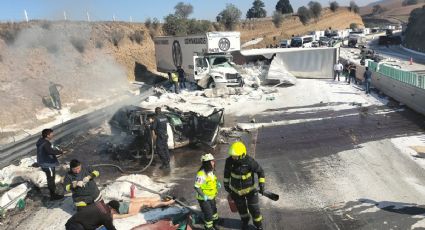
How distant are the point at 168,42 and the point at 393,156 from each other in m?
22.3

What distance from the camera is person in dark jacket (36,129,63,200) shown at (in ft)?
29.8

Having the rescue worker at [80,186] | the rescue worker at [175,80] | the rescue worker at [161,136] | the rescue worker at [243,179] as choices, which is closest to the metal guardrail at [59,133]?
the rescue worker at [175,80]

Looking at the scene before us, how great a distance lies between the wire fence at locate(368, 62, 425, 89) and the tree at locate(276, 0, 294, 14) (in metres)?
71.4

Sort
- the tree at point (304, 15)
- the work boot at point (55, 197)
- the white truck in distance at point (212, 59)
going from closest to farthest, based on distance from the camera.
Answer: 1. the work boot at point (55, 197)
2. the white truck in distance at point (212, 59)
3. the tree at point (304, 15)

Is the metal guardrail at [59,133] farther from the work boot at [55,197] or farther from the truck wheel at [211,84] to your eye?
the truck wheel at [211,84]

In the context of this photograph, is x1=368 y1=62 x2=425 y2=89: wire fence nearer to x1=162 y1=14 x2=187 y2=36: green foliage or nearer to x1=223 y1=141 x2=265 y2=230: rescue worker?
x1=223 y1=141 x2=265 y2=230: rescue worker

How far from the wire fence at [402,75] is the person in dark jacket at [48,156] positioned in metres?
14.8

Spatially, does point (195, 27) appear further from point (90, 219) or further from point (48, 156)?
point (90, 219)

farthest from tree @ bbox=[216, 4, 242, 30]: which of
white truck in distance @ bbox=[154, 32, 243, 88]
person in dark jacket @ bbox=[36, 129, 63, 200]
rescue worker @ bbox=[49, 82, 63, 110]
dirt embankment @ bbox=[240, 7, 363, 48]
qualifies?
person in dark jacket @ bbox=[36, 129, 63, 200]

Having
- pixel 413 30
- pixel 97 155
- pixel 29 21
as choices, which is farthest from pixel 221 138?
pixel 413 30

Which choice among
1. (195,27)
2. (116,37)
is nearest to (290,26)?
(195,27)

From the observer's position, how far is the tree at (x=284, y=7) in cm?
9262

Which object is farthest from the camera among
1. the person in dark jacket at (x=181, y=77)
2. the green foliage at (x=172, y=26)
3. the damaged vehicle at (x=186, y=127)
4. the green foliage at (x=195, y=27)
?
the green foliage at (x=195, y=27)

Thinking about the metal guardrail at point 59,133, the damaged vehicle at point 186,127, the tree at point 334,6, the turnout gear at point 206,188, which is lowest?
the metal guardrail at point 59,133
